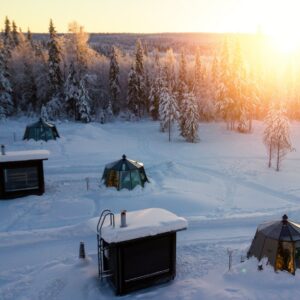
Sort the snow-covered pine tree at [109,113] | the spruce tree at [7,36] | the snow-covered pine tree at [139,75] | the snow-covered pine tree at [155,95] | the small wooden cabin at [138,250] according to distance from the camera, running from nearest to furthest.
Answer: the small wooden cabin at [138,250]
the snow-covered pine tree at [155,95]
the snow-covered pine tree at [109,113]
the snow-covered pine tree at [139,75]
the spruce tree at [7,36]

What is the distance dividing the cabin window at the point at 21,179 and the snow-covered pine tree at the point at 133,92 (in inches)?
1595

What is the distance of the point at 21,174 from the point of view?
62.6ft

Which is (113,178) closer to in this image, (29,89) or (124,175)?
(124,175)

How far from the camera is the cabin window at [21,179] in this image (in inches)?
738

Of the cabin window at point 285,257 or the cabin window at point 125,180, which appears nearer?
the cabin window at point 285,257

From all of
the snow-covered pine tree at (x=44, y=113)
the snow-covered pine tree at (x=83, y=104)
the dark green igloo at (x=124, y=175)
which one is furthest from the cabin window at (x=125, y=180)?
the snow-covered pine tree at (x=44, y=113)

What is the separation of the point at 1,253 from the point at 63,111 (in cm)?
4284

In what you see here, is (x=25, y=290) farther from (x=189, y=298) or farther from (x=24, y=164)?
(x=24, y=164)

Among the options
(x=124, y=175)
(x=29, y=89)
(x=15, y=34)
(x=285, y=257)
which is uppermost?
(x=15, y=34)

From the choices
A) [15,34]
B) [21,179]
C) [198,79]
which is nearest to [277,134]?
[21,179]

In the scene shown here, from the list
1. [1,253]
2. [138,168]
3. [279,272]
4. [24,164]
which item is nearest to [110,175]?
[138,168]

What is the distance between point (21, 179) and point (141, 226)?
11450 millimetres

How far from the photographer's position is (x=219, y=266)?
11742 millimetres

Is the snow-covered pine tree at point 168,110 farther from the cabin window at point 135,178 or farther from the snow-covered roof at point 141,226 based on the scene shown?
the snow-covered roof at point 141,226
